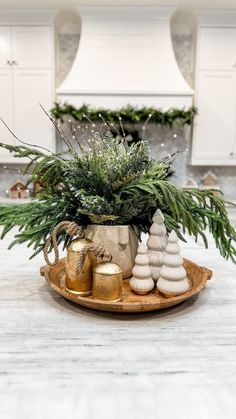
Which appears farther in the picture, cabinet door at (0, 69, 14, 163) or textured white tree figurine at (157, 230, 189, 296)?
cabinet door at (0, 69, 14, 163)

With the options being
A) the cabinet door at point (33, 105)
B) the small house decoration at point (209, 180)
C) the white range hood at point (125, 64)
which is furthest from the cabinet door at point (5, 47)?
the small house decoration at point (209, 180)

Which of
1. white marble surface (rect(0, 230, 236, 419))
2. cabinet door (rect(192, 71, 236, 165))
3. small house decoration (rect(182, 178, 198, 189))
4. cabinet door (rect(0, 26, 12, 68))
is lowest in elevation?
white marble surface (rect(0, 230, 236, 419))

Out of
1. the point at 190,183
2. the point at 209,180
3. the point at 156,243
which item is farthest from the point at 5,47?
the point at 156,243

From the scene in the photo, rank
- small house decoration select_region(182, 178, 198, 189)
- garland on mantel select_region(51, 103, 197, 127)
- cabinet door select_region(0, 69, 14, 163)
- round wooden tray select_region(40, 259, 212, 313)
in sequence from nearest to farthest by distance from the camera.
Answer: round wooden tray select_region(40, 259, 212, 313), garland on mantel select_region(51, 103, 197, 127), cabinet door select_region(0, 69, 14, 163), small house decoration select_region(182, 178, 198, 189)

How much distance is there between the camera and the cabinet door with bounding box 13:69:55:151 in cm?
382

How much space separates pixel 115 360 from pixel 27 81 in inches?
141

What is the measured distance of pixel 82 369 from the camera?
0.71 meters

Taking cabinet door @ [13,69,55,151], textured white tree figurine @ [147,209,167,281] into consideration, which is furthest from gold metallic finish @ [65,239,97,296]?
cabinet door @ [13,69,55,151]

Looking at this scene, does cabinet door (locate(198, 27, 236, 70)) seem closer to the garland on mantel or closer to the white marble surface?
the garland on mantel

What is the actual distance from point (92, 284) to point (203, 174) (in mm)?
3489

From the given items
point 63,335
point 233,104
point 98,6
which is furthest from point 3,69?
point 63,335

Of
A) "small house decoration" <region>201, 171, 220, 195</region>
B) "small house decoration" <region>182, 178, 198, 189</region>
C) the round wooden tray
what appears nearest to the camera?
the round wooden tray

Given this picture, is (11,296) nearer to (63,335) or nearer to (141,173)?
(63,335)

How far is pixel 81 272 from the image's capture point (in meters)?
0.98
